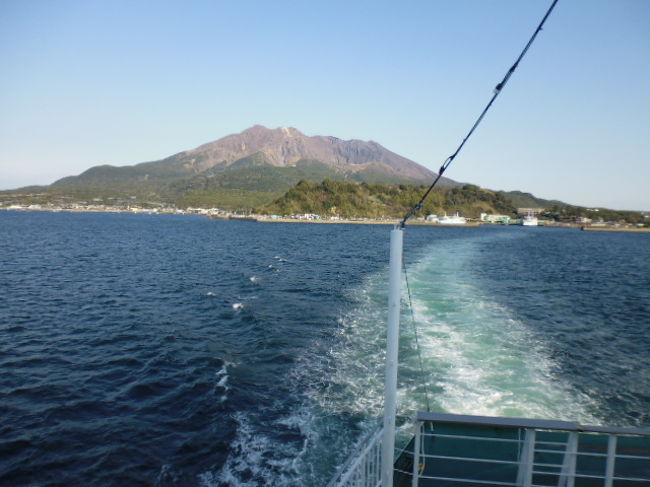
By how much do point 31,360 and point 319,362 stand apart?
372 inches

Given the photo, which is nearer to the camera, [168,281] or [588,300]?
[588,300]

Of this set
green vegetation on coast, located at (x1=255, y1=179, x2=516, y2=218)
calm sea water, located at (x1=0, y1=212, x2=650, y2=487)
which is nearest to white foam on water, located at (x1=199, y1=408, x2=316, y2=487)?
calm sea water, located at (x1=0, y1=212, x2=650, y2=487)

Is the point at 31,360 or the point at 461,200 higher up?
the point at 461,200

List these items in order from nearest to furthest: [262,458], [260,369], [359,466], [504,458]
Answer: [359,466] → [504,458] → [262,458] → [260,369]

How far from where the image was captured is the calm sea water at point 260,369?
7.90m

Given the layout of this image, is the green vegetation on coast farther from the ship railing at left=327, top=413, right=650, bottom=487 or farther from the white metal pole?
the white metal pole

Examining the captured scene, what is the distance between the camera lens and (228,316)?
58.5ft

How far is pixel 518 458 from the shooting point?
491cm

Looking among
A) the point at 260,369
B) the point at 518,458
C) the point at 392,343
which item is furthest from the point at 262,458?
the point at 392,343

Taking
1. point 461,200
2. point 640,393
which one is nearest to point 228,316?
point 640,393

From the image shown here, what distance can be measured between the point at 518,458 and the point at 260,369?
334 inches

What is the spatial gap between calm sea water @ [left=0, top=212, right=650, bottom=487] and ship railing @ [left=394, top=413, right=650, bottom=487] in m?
2.88

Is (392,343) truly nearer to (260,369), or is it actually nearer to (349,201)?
(260,369)

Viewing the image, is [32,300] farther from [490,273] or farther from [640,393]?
[490,273]
